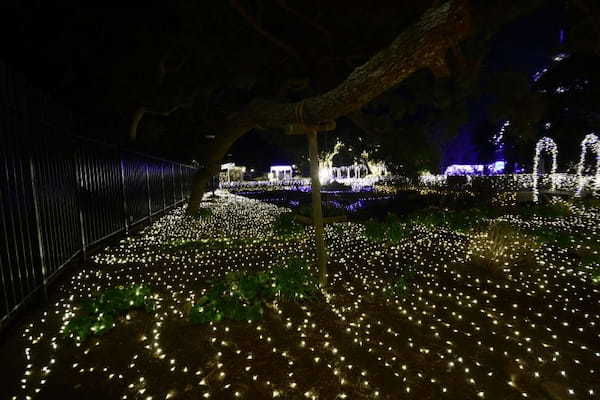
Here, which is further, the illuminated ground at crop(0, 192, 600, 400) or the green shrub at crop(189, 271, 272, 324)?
the green shrub at crop(189, 271, 272, 324)

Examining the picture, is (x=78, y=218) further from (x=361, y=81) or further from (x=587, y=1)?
(x=587, y=1)

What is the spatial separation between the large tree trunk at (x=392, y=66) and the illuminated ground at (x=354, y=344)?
1.98m

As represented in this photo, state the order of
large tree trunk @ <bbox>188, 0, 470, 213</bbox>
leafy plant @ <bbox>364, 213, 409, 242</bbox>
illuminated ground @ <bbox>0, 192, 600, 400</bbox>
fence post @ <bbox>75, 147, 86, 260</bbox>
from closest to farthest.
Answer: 1. large tree trunk @ <bbox>188, 0, 470, 213</bbox>
2. illuminated ground @ <bbox>0, 192, 600, 400</bbox>
3. fence post @ <bbox>75, 147, 86, 260</bbox>
4. leafy plant @ <bbox>364, 213, 409, 242</bbox>

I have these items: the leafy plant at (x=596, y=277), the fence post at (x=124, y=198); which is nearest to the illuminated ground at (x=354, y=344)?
the leafy plant at (x=596, y=277)

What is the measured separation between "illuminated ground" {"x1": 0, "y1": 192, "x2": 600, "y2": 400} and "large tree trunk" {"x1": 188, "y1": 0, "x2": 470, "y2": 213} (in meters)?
1.98

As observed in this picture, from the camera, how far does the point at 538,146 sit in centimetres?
2123

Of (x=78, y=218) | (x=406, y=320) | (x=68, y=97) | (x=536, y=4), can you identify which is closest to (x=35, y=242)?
(x=78, y=218)

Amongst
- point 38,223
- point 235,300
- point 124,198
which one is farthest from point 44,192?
point 124,198

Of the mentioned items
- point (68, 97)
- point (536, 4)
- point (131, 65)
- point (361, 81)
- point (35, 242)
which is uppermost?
point (536, 4)

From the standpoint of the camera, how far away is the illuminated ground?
208 cm

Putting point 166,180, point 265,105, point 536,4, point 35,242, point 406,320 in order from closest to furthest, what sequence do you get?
point 406,320 < point 35,242 < point 265,105 < point 536,4 < point 166,180

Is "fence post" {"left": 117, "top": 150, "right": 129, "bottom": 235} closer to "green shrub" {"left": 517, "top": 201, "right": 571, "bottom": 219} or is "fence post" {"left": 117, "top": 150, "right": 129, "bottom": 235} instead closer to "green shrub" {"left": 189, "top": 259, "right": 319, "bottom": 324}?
"green shrub" {"left": 189, "top": 259, "right": 319, "bottom": 324}

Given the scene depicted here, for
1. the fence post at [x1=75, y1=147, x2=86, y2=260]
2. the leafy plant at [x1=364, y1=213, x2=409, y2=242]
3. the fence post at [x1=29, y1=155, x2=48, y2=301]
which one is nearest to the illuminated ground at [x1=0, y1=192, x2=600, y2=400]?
the fence post at [x1=29, y1=155, x2=48, y2=301]

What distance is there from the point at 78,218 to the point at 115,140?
8.83 ft
